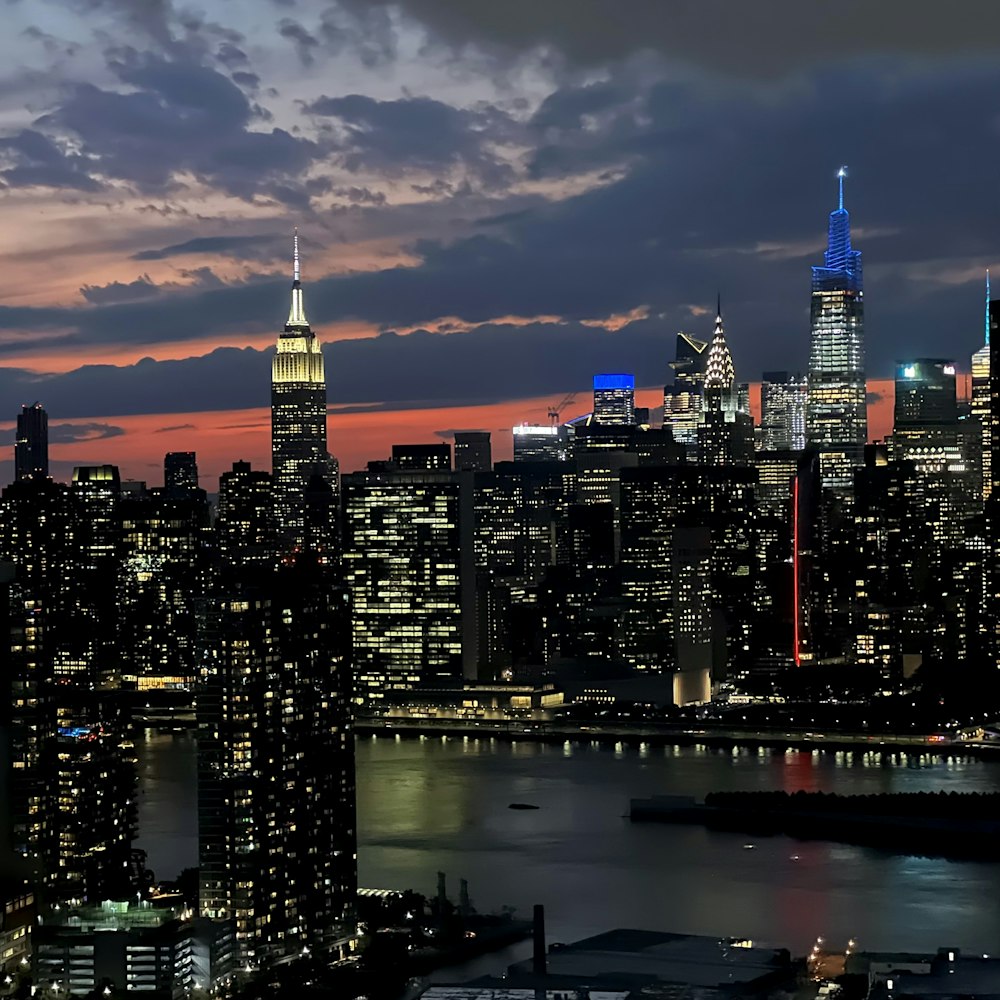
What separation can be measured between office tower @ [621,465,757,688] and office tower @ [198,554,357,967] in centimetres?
1276

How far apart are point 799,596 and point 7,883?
745 inches

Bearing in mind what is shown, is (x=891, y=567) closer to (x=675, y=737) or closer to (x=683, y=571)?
(x=683, y=571)

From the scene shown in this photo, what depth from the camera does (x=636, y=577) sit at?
32031mm

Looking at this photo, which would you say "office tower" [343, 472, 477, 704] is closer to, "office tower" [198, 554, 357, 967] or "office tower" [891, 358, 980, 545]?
"office tower" [891, 358, 980, 545]

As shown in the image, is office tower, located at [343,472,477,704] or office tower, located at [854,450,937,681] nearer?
office tower, located at [343,472,477,704]

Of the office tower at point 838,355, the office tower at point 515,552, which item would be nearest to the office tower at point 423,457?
the office tower at point 515,552

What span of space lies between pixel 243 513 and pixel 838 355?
766 inches

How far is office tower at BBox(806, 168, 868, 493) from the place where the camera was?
4895 cm

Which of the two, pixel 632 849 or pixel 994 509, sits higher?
pixel 994 509

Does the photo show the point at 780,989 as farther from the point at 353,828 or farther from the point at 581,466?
the point at 581,466

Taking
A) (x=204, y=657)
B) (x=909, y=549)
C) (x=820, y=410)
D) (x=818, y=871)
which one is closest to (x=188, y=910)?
(x=204, y=657)

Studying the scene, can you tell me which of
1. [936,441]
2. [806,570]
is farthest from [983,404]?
[806,570]

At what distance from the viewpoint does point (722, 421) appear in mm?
44906

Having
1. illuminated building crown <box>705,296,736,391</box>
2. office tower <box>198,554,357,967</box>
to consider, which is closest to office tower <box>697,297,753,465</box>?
illuminated building crown <box>705,296,736,391</box>
